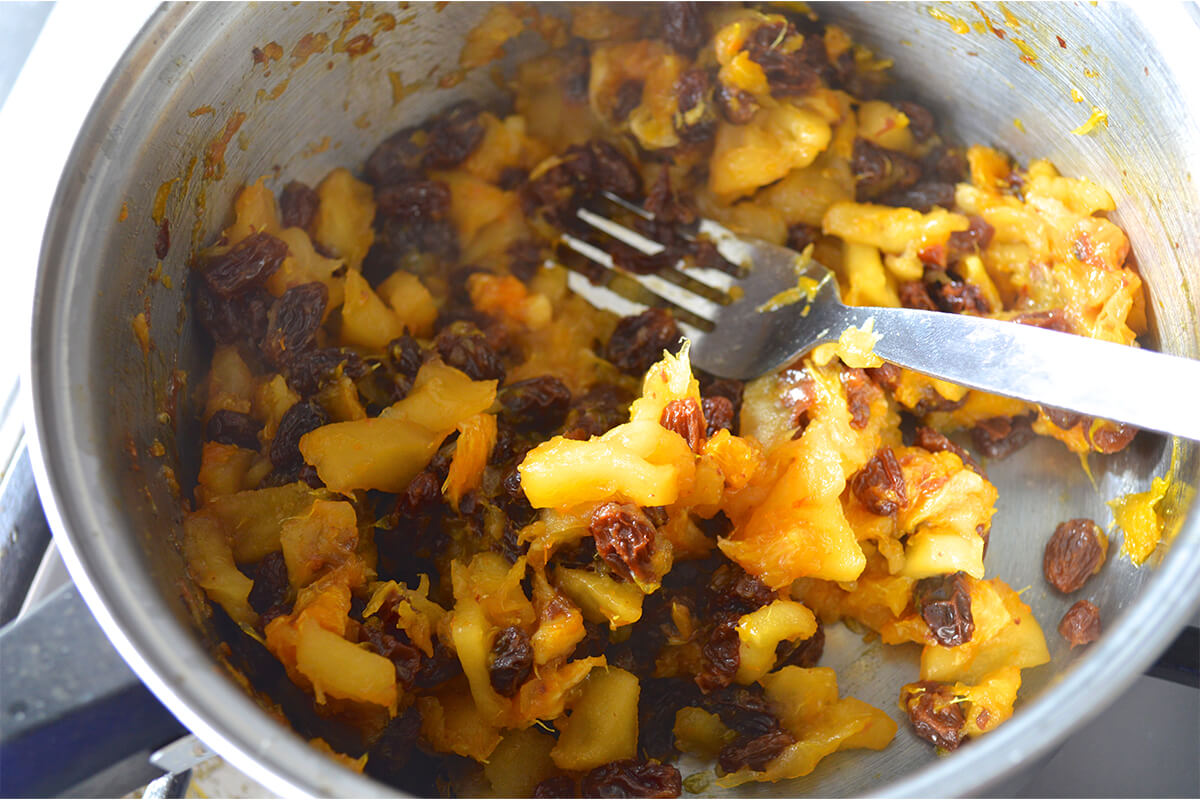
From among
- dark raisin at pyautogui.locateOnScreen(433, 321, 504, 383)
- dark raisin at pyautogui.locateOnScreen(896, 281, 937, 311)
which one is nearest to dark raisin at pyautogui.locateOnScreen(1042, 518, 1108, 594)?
dark raisin at pyautogui.locateOnScreen(896, 281, 937, 311)

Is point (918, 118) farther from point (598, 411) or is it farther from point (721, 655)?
point (721, 655)

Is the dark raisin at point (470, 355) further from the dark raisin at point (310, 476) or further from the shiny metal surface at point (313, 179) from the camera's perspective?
the shiny metal surface at point (313, 179)

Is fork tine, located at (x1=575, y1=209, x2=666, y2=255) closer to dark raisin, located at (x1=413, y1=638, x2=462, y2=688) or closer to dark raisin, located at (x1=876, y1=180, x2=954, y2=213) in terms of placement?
dark raisin, located at (x1=876, y1=180, x2=954, y2=213)

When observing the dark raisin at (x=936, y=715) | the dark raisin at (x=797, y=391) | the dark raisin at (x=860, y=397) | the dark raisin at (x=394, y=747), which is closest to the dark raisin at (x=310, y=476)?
the dark raisin at (x=394, y=747)

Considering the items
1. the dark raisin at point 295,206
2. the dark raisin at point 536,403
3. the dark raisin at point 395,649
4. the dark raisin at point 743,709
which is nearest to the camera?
the dark raisin at point 395,649

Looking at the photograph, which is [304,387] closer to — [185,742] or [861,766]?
[185,742]
